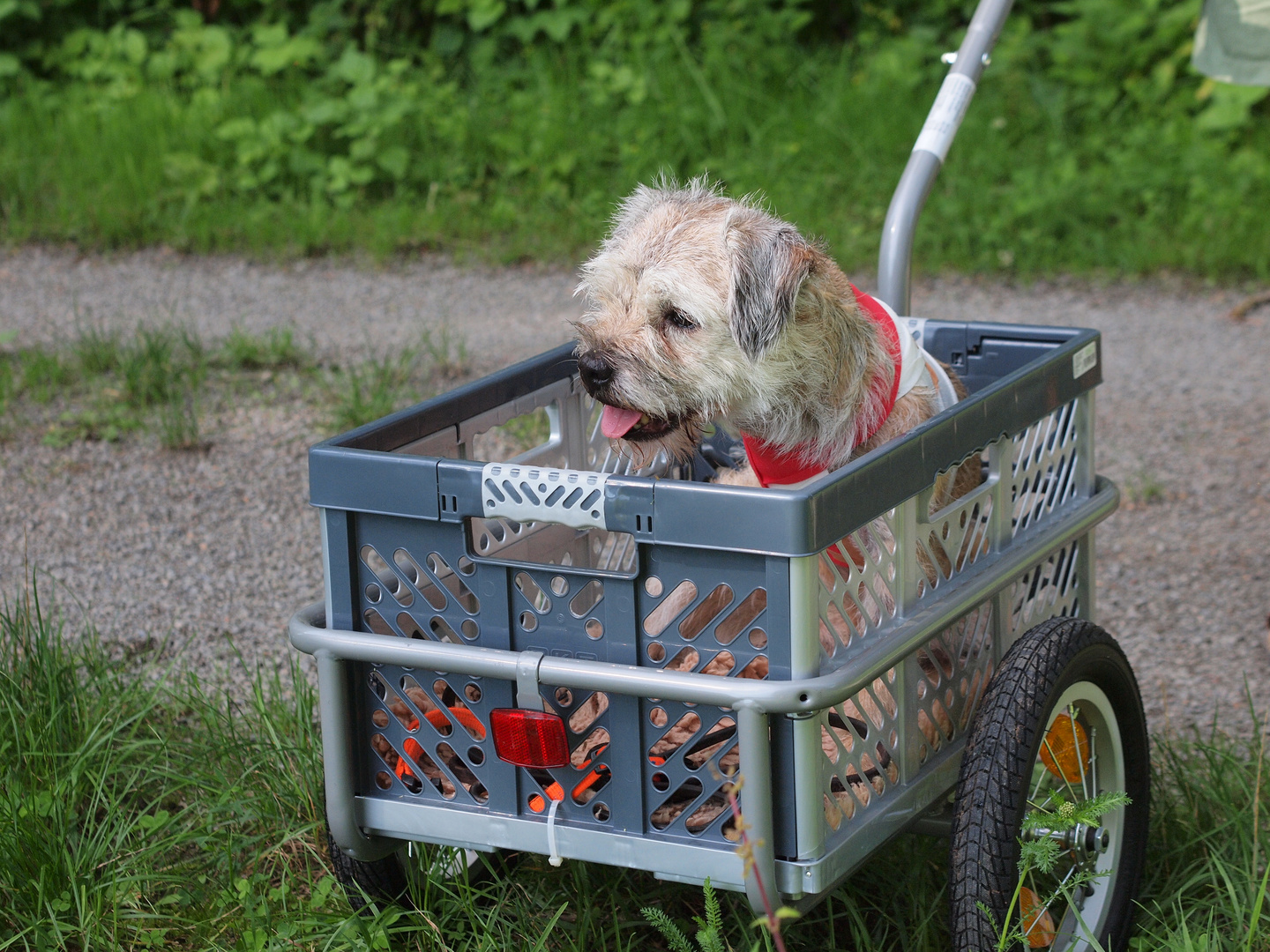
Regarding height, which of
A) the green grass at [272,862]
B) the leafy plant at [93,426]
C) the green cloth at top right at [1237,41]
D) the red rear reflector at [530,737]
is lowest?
the green grass at [272,862]

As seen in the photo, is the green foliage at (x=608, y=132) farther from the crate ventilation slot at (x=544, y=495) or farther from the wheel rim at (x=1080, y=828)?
the crate ventilation slot at (x=544, y=495)

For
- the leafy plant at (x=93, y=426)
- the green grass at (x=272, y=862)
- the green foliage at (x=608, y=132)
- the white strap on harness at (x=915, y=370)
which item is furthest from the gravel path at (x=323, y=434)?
the white strap on harness at (x=915, y=370)

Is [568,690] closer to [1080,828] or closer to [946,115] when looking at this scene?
[1080,828]

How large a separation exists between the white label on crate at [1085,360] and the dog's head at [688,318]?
1.61 feet

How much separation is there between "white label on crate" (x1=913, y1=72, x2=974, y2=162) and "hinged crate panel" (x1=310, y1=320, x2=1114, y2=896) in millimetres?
722

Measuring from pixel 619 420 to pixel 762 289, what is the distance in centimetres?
33

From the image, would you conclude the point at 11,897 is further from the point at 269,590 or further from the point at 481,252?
the point at 481,252

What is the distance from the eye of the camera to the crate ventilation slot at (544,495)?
6.14ft

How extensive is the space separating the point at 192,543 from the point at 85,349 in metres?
1.51

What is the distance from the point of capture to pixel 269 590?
150 inches

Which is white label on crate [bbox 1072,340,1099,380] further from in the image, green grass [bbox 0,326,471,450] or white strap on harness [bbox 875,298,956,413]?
green grass [bbox 0,326,471,450]

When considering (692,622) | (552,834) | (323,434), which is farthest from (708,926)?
(323,434)

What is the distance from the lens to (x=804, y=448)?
2430 mm

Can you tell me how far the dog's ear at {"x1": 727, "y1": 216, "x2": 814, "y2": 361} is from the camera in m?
2.27
